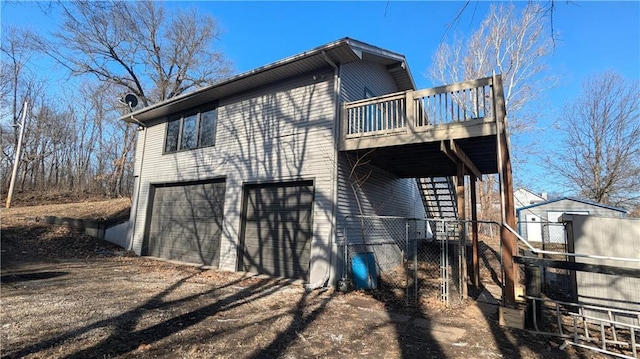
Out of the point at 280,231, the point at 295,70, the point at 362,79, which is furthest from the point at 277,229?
the point at 362,79

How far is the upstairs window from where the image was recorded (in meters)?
11.0

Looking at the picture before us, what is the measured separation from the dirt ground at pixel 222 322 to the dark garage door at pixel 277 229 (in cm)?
55

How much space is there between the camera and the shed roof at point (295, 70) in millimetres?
7801

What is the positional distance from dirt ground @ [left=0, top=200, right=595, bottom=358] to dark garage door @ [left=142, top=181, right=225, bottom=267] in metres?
1.95

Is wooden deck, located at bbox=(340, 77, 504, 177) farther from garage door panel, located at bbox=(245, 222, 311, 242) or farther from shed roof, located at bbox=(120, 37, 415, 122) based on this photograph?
garage door panel, located at bbox=(245, 222, 311, 242)

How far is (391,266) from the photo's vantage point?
9.75 m

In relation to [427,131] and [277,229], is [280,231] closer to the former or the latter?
[277,229]

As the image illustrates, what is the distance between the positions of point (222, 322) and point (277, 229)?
402 centimetres

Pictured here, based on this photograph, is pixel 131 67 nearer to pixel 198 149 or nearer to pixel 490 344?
pixel 198 149

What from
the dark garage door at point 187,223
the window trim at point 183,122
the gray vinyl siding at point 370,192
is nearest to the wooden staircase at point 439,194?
the gray vinyl siding at point 370,192

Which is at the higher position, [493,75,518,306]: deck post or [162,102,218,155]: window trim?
[162,102,218,155]: window trim

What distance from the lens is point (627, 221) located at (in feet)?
17.1

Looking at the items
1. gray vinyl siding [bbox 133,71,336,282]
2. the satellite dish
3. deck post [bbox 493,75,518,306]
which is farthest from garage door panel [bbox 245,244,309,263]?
the satellite dish

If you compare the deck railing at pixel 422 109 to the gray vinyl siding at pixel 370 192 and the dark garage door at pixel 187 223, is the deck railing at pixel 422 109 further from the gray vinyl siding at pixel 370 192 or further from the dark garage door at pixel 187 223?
the dark garage door at pixel 187 223
